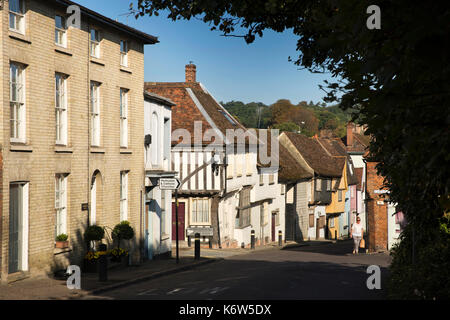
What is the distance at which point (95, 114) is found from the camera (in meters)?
22.1

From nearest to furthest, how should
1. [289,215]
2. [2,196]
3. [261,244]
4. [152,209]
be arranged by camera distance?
[2,196] → [152,209] → [261,244] → [289,215]

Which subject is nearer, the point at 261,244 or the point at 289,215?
the point at 261,244

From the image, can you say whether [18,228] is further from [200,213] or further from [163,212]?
[200,213]

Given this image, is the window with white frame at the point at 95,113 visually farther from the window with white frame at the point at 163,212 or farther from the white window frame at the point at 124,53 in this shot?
the window with white frame at the point at 163,212

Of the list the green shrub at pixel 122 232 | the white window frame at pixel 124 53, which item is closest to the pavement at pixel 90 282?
the green shrub at pixel 122 232

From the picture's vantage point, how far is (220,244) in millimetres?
37094

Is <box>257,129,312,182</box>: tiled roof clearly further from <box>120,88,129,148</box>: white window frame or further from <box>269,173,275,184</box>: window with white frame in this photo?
<box>120,88,129,148</box>: white window frame

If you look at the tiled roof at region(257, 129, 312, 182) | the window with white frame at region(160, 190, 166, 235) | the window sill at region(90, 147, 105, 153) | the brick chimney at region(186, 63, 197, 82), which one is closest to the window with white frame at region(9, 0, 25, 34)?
the window sill at region(90, 147, 105, 153)

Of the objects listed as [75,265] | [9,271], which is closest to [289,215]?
[75,265]

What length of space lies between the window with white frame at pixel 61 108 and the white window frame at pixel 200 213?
1664 centimetres

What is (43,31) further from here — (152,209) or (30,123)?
(152,209)
